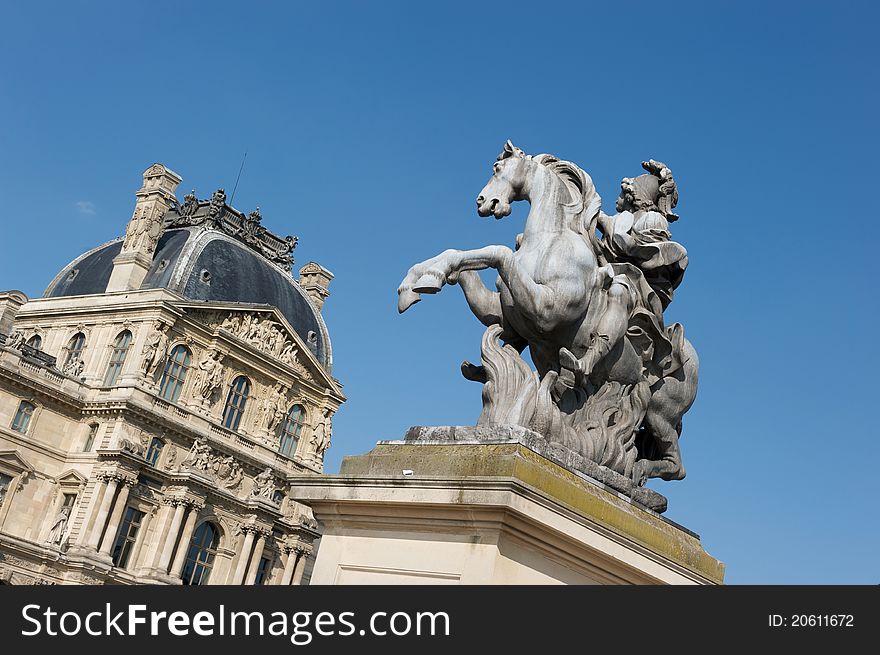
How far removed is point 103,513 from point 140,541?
2.33 m

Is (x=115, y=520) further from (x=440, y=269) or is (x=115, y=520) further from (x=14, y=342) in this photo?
(x=440, y=269)

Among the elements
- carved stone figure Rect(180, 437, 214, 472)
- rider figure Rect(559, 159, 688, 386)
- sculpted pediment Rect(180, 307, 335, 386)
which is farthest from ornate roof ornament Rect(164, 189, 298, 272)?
rider figure Rect(559, 159, 688, 386)

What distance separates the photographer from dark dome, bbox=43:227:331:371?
44.3 m

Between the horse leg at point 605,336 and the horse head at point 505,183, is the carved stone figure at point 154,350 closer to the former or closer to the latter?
the horse head at point 505,183

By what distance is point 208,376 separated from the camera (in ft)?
141

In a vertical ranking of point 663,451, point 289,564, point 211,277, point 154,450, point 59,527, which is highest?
point 211,277

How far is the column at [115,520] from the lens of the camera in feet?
126

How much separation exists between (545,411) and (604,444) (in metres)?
0.42

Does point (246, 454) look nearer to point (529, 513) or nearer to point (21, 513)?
point (21, 513)

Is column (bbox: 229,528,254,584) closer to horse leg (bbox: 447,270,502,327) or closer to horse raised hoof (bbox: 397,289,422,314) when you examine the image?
horse leg (bbox: 447,270,502,327)

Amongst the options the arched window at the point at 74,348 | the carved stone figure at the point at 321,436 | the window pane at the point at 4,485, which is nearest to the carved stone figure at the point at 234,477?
the carved stone figure at the point at 321,436

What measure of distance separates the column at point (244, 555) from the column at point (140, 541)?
4.44 metres

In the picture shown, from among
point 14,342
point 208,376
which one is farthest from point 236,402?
point 14,342

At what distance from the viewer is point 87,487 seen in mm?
38812
